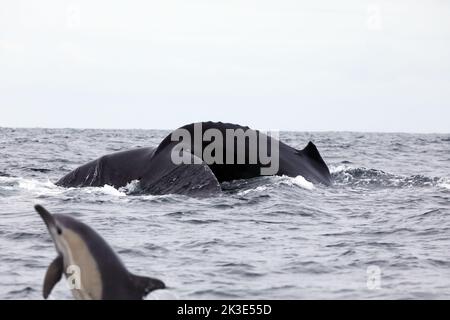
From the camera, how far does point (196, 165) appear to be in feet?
44.9

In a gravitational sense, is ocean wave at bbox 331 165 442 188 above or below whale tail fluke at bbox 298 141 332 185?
below

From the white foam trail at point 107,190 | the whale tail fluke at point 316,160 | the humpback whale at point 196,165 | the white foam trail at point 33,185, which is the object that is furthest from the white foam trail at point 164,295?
the whale tail fluke at point 316,160

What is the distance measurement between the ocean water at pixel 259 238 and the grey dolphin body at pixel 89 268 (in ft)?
4.22

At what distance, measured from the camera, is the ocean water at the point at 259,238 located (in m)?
8.19

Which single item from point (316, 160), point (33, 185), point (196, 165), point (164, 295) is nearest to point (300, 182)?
point (316, 160)

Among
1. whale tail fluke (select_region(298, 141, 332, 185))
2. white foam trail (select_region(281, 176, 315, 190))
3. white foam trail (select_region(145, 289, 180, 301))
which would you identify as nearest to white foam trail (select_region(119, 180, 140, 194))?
white foam trail (select_region(281, 176, 315, 190))

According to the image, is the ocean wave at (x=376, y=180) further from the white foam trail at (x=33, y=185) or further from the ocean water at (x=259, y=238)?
the white foam trail at (x=33, y=185)

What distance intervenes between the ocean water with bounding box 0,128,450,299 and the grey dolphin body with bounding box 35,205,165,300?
1.29 meters

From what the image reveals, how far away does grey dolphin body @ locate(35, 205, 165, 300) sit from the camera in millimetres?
5855

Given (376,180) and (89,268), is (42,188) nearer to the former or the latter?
(376,180)

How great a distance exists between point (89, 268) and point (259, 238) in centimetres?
507

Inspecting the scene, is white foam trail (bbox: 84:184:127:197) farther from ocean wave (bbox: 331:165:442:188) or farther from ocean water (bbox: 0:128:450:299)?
ocean wave (bbox: 331:165:442:188)
